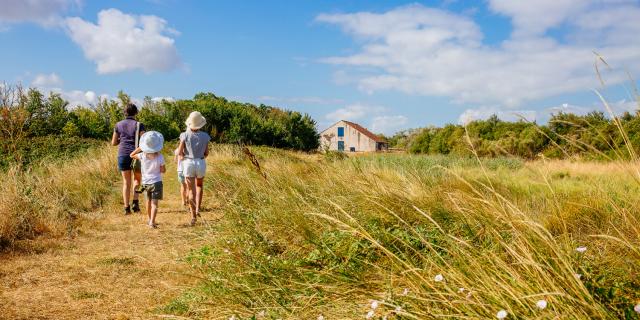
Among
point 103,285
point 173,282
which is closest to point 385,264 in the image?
point 173,282

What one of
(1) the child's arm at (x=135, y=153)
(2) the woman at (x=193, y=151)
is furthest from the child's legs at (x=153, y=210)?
(1) the child's arm at (x=135, y=153)

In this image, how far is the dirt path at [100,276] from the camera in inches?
139

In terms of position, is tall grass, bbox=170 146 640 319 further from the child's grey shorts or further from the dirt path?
the child's grey shorts

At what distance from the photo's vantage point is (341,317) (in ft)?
7.30

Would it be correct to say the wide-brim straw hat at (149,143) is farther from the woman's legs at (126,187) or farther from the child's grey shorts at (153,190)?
the woman's legs at (126,187)

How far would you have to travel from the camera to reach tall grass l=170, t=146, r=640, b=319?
6.07 feet

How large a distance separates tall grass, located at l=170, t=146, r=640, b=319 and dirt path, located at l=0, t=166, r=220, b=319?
384 millimetres

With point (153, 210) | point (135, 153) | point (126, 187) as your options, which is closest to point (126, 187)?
point (126, 187)

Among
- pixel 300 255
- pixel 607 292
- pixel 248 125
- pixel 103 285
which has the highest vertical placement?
pixel 248 125

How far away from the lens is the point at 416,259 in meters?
3.04

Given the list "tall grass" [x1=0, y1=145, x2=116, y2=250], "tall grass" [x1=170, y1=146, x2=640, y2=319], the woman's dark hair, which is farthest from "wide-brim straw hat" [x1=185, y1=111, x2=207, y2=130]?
"tall grass" [x1=0, y1=145, x2=116, y2=250]

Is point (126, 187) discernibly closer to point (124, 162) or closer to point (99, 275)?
point (124, 162)

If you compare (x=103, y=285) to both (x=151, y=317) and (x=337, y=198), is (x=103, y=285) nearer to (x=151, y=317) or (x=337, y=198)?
(x=151, y=317)

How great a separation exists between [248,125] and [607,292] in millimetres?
34662
